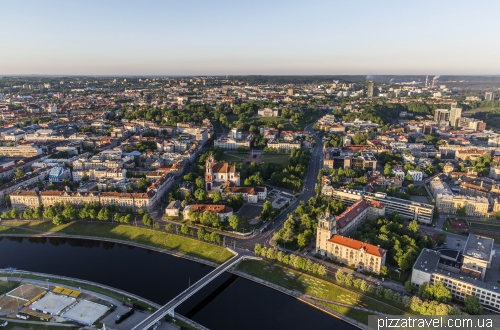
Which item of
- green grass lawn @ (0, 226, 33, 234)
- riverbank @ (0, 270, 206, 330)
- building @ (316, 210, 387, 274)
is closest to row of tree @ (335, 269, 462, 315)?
building @ (316, 210, 387, 274)

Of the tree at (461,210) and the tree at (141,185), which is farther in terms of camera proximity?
the tree at (141,185)

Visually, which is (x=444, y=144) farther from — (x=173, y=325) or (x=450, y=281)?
(x=173, y=325)

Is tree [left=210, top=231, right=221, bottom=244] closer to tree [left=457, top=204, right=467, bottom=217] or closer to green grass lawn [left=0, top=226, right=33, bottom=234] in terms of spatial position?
green grass lawn [left=0, top=226, right=33, bottom=234]

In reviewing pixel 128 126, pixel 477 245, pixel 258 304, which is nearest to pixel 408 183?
pixel 477 245

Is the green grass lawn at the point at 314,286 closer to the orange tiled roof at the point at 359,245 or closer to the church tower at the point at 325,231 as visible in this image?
the church tower at the point at 325,231

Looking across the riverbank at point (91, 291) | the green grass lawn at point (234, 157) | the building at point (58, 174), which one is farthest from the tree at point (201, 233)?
the green grass lawn at point (234, 157)

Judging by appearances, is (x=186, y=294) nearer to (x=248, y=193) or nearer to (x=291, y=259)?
(x=291, y=259)
